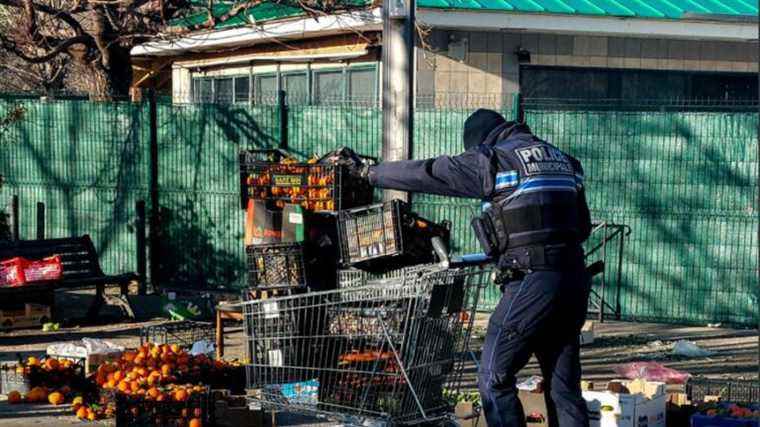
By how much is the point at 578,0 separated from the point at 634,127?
518 cm

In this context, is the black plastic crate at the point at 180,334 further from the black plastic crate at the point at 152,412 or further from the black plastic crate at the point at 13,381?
the black plastic crate at the point at 152,412

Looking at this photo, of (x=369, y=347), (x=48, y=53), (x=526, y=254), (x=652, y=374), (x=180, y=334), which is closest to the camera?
(x=526, y=254)

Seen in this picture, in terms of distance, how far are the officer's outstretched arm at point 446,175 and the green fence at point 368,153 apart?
749 centimetres

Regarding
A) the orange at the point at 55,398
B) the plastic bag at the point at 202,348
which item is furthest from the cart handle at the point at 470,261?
the plastic bag at the point at 202,348

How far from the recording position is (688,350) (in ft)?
42.5

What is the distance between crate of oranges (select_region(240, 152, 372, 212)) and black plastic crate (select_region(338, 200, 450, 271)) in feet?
3.80

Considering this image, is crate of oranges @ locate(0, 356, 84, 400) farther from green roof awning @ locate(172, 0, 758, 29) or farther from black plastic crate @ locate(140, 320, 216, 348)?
green roof awning @ locate(172, 0, 758, 29)

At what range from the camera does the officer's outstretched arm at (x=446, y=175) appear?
7.31m

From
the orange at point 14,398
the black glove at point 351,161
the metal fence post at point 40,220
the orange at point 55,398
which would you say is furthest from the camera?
the metal fence post at point 40,220

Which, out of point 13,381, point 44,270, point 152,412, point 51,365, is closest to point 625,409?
point 152,412

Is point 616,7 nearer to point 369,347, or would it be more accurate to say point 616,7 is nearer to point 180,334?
point 180,334

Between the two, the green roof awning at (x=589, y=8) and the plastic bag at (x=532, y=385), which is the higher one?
the green roof awning at (x=589, y=8)

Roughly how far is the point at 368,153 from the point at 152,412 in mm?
7873

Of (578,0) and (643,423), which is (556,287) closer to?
(643,423)
